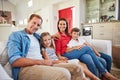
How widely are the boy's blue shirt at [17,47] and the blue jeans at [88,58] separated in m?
0.78

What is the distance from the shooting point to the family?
143cm

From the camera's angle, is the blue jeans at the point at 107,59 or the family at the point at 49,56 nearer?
the family at the point at 49,56

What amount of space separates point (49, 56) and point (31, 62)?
601 mm

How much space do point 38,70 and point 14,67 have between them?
0.27m

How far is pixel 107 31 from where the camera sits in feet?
16.3

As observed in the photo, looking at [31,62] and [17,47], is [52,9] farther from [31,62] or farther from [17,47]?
[31,62]

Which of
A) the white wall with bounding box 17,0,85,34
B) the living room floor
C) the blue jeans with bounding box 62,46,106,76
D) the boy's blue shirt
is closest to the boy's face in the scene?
the blue jeans with bounding box 62,46,106,76

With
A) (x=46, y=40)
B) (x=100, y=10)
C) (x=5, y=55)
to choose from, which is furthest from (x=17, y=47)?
(x=100, y=10)

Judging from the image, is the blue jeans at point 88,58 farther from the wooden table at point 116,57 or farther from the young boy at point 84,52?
the wooden table at point 116,57

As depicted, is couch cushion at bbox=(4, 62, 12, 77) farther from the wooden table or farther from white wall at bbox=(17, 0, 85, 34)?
white wall at bbox=(17, 0, 85, 34)

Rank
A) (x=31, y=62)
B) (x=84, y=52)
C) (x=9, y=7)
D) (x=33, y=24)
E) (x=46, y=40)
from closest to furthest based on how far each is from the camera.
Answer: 1. (x=31, y=62)
2. (x=33, y=24)
3. (x=46, y=40)
4. (x=84, y=52)
5. (x=9, y=7)

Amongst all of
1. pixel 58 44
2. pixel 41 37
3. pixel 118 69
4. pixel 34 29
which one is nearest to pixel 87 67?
pixel 58 44

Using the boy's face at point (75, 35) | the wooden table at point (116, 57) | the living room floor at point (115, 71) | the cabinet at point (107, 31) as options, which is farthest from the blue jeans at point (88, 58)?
the cabinet at point (107, 31)

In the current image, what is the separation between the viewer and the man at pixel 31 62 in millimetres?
1364
